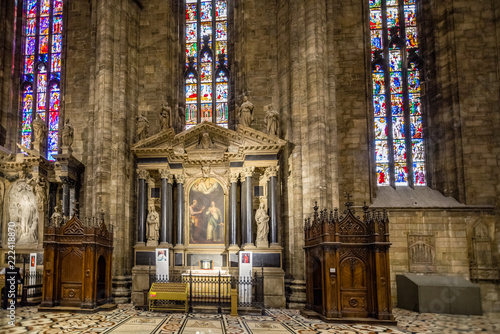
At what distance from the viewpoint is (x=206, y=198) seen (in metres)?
17.5

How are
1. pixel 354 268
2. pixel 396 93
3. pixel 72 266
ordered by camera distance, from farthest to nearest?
pixel 396 93, pixel 72 266, pixel 354 268

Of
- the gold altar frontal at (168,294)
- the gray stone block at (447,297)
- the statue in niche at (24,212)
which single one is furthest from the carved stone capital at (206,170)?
the gray stone block at (447,297)

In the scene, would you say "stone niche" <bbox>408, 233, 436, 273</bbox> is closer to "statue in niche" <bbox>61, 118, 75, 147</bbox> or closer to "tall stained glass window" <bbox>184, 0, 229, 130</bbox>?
"tall stained glass window" <bbox>184, 0, 229, 130</bbox>

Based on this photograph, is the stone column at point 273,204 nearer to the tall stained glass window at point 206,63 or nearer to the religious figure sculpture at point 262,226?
the religious figure sculpture at point 262,226

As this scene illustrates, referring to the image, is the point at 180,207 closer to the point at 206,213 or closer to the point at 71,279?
the point at 206,213

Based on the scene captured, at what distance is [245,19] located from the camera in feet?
63.6

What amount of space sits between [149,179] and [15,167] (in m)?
5.09

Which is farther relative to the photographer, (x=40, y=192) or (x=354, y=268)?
(x=40, y=192)

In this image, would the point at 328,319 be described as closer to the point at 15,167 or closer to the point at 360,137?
the point at 360,137

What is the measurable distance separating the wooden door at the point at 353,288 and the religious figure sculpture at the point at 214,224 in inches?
233

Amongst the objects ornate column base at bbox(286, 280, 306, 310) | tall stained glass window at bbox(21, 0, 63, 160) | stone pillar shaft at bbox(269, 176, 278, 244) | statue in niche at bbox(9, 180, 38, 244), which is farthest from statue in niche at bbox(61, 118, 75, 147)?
ornate column base at bbox(286, 280, 306, 310)

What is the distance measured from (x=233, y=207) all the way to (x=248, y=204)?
0.65 meters

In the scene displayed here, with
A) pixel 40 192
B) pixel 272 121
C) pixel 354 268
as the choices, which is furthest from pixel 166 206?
pixel 354 268

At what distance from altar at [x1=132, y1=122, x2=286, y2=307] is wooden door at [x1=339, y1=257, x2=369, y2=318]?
12.7ft
